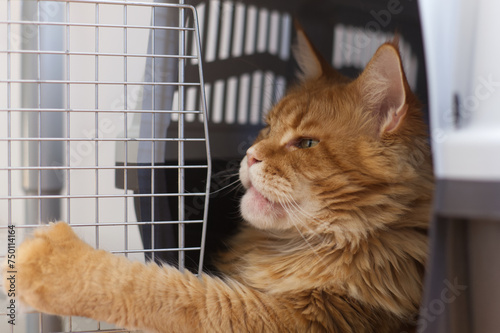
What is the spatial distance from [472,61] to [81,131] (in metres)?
1.03

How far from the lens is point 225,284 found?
3.87 ft

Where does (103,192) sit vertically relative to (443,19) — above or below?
below

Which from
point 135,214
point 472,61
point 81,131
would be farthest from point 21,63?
point 472,61

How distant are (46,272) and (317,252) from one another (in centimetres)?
64

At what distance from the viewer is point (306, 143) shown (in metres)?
1.27

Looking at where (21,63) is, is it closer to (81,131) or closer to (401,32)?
(81,131)

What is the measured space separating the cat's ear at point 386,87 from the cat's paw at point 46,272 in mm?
793

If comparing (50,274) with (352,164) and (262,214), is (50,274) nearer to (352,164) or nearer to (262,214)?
(262,214)

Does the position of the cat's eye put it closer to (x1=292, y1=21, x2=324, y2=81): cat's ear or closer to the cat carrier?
the cat carrier

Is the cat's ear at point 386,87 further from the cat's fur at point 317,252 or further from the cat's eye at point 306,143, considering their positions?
the cat's eye at point 306,143

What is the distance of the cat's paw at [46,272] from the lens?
104 cm

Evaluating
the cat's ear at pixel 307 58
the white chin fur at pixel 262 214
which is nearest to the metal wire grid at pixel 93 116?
the white chin fur at pixel 262 214

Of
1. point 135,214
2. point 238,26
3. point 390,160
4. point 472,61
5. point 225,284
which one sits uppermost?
point 238,26

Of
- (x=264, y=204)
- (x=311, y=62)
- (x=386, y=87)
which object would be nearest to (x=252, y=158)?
(x=264, y=204)
